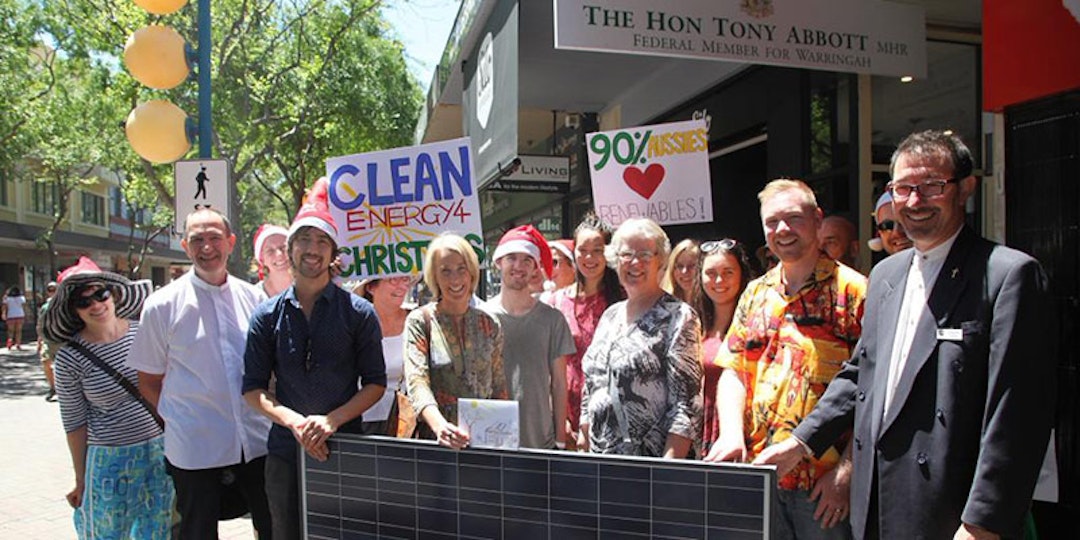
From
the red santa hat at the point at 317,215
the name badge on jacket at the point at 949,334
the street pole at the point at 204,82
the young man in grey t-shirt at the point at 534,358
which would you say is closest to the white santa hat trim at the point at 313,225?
the red santa hat at the point at 317,215

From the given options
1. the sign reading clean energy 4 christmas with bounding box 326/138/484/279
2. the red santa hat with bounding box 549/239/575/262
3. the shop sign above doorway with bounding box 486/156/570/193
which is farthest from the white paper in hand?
the shop sign above doorway with bounding box 486/156/570/193

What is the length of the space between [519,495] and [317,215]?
202 centimetres

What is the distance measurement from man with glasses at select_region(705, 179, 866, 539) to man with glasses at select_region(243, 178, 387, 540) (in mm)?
1550

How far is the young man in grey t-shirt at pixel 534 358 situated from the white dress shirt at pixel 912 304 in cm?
183

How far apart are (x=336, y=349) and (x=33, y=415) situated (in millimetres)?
10291

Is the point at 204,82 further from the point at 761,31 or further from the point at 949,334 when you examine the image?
the point at 949,334

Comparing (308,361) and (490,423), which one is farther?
(308,361)

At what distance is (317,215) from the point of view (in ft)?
12.1

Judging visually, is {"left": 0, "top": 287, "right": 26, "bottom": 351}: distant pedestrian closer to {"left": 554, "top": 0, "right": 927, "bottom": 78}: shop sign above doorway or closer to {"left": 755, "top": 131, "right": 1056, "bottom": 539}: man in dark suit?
{"left": 554, "top": 0, "right": 927, "bottom": 78}: shop sign above doorway

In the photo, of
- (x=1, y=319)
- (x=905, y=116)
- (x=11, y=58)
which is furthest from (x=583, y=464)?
(x=1, y=319)

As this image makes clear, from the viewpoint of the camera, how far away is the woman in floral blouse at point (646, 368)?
2998mm

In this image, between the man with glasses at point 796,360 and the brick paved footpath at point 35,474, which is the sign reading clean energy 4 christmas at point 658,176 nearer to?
the man with glasses at point 796,360

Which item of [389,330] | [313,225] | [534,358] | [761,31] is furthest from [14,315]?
[761,31]

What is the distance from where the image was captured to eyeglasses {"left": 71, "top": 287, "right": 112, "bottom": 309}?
3.91m
